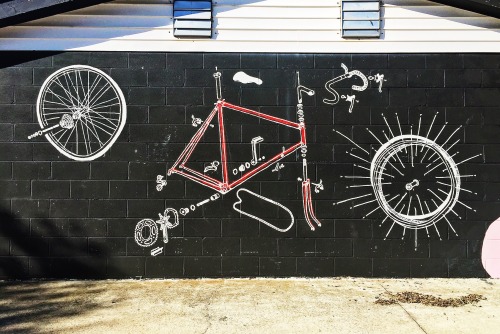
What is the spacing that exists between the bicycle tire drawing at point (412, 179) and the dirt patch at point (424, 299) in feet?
2.86

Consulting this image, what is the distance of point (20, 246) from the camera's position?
555cm

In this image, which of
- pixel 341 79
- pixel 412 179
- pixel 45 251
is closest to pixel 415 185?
pixel 412 179

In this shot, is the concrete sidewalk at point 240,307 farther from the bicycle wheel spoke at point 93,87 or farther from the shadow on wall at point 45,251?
the bicycle wheel spoke at point 93,87

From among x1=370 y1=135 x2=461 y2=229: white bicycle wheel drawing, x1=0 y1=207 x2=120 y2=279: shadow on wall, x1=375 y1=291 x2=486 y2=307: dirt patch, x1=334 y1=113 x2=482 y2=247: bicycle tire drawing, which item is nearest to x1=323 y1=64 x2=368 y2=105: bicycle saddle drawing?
x1=334 y1=113 x2=482 y2=247: bicycle tire drawing

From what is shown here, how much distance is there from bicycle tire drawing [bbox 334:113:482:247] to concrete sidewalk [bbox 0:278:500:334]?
2.77ft

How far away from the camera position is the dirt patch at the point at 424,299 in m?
4.75

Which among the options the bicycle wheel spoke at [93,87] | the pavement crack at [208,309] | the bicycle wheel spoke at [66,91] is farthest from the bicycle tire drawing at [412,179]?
the bicycle wheel spoke at [66,91]

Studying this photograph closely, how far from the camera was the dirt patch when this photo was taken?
4746 millimetres

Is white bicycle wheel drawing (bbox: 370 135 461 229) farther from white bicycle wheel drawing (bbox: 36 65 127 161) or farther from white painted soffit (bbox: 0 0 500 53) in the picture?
white bicycle wheel drawing (bbox: 36 65 127 161)

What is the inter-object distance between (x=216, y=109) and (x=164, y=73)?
801 mm

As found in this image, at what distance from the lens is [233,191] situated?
18.5 feet

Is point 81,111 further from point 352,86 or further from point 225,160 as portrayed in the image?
point 352,86

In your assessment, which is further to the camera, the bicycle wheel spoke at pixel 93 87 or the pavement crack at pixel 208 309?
the bicycle wheel spoke at pixel 93 87

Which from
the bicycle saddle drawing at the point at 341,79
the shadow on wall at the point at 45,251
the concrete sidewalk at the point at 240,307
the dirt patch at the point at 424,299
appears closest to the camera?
the concrete sidewalk at the point at 240,307
